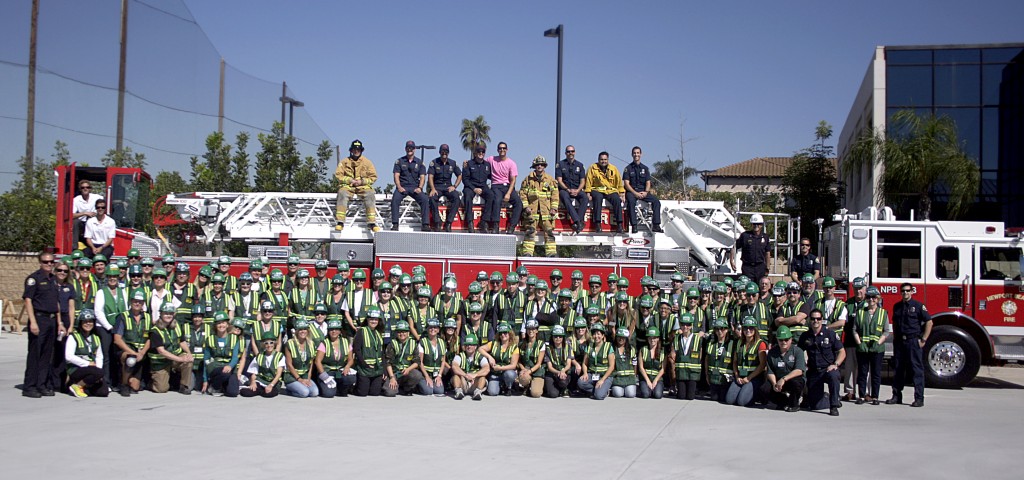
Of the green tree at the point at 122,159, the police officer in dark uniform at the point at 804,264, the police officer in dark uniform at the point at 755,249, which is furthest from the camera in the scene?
the green tree at the point at 122,159

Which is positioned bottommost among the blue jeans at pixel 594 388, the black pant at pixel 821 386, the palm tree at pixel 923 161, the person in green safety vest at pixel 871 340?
the blue jeans at pixel 594 388

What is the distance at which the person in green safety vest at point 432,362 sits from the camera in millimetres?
12039

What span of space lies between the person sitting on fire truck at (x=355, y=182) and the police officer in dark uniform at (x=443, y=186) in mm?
973

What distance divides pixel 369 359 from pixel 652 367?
3763 mm

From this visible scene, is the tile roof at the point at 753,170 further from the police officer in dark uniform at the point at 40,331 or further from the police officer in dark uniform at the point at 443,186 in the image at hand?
the police officer in dark uniform at the point at 40,331

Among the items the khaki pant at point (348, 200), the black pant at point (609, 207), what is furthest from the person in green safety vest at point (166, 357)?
the black pant at point (609, 207)

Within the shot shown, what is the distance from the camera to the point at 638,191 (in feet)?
51.2

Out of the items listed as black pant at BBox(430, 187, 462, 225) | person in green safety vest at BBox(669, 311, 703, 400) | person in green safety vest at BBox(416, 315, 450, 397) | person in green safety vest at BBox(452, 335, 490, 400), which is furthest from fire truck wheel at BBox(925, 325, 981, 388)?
black pant at BBox(430, 187, 462, 225)

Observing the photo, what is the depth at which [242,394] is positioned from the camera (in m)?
11.6

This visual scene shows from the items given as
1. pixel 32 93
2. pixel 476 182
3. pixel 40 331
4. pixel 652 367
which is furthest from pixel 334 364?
pixel 32 93

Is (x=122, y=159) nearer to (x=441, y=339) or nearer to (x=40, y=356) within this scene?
(x=40, y=356)

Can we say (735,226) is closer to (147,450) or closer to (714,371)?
(714,371)

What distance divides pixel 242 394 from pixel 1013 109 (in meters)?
22.6

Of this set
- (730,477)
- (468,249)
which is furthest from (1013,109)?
(730,477)
